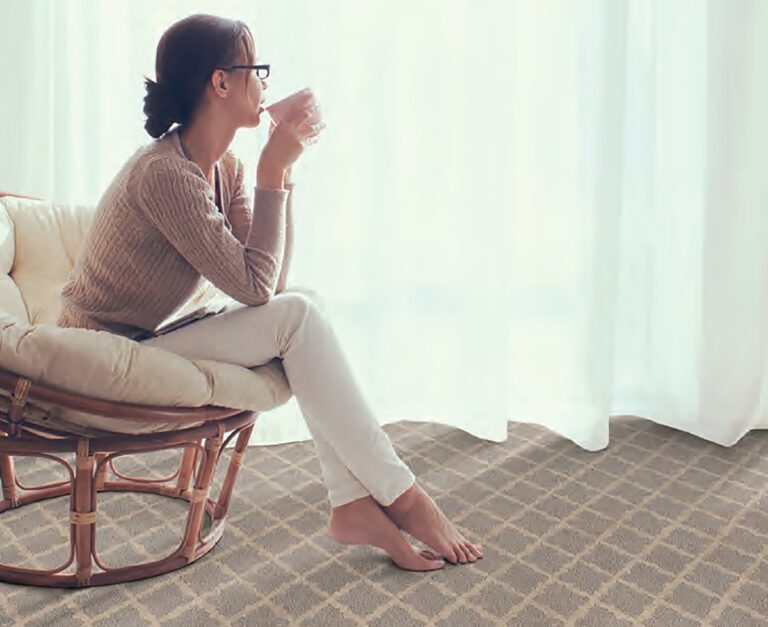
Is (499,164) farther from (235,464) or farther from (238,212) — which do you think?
(235,464)

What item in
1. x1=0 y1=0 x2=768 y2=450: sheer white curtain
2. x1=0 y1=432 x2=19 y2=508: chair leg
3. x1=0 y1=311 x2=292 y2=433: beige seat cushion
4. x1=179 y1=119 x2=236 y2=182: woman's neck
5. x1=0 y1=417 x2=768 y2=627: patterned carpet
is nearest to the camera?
x1=0 y1=311 x2=292 y2=433: beige seat cushion

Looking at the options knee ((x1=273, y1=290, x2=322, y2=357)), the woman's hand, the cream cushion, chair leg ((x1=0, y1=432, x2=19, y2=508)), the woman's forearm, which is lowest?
chair leg ((x1=0, y1=432, x2=19, y2=508))

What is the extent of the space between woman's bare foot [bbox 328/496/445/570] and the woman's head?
2.52ft

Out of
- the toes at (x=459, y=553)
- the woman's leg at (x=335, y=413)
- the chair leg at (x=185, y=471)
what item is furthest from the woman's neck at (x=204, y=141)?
the toes at (x=459, y=553)

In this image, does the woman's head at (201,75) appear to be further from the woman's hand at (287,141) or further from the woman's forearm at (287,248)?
the woman's forearm at (287,248)

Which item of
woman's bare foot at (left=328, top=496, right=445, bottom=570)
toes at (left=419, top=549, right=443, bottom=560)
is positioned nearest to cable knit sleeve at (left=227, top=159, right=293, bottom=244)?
woman's bare foot at (left=328, top=496, right=445, bottom=570)

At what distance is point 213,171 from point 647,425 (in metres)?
1.50

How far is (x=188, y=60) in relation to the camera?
1569 millimetres

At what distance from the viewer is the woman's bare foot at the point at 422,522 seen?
169 centimetres

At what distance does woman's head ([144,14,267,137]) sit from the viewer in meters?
1.56

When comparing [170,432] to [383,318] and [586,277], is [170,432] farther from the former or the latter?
[586,277]

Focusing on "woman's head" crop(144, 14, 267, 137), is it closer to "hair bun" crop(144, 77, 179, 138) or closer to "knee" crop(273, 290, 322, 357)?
"hair bun" crop(144, 77, 179, 138)

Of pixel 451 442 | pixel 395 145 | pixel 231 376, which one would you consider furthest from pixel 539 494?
pixel 395 145

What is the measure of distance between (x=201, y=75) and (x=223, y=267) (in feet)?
1.17
